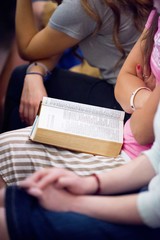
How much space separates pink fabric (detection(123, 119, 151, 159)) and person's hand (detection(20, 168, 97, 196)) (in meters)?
0.22

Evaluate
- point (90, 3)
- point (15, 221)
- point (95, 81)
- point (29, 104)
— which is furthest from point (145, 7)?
point (15, 221)

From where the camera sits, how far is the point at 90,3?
131cm

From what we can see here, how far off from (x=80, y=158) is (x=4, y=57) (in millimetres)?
655

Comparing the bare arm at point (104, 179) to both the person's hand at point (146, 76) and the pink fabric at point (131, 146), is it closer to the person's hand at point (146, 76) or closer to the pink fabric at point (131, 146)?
the pink fabric at point (131, 146)

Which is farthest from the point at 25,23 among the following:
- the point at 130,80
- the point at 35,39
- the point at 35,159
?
the point at 35,159

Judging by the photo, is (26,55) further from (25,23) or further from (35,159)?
(35,159)

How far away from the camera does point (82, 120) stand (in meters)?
1.14

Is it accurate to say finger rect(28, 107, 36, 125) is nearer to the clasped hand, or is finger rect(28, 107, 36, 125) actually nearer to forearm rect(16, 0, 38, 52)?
forearm rect(16, 0, 38, 52)

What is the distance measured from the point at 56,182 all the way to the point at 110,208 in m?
0.11

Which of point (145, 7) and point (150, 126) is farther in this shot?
point (145, 7)

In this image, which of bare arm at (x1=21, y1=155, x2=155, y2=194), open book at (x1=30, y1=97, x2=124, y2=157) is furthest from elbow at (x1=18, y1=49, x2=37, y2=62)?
bare arm at (x1=21, y1=155, x2=155, y2=194)

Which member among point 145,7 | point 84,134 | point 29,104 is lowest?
point 29,104

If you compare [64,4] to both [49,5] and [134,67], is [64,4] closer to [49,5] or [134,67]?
[134,67]

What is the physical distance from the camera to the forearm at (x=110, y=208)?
2.74ft
